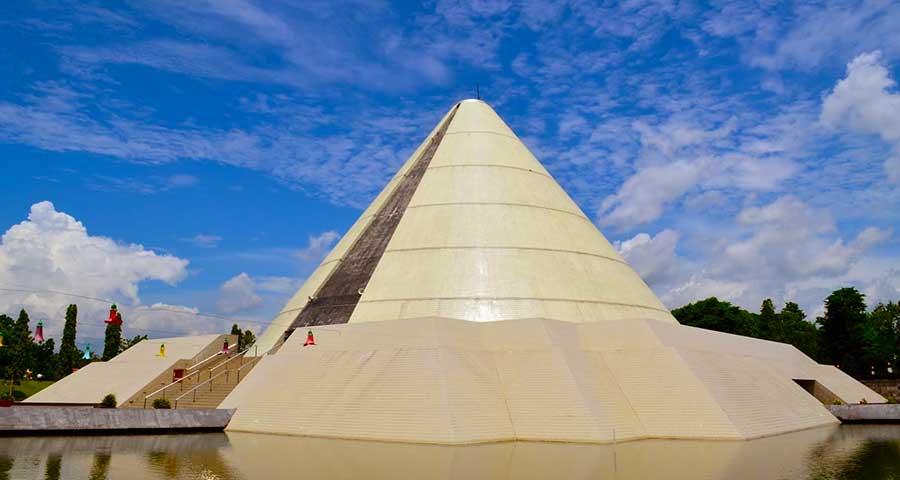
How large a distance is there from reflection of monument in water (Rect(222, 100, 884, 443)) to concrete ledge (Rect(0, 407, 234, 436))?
0.99 metres

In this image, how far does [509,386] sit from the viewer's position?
73.7 feet

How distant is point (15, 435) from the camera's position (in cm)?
2109

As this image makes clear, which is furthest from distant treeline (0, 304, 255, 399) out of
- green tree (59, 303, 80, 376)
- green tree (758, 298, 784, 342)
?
green tree (758, 298, 784, 342)

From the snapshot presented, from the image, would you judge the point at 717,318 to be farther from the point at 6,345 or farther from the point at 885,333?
the point at 6,345

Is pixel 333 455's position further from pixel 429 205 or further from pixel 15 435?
pixel 429 205

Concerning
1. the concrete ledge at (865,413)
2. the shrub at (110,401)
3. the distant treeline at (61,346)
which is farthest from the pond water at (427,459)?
the distant treeline at (61,346)

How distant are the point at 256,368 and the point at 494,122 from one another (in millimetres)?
20125

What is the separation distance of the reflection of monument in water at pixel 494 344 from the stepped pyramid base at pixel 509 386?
2.1 inches

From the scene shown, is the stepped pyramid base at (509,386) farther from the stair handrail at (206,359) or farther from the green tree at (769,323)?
the green tree at (769,323)

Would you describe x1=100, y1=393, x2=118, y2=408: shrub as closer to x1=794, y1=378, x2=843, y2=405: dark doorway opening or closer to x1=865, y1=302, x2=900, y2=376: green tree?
x1=794, y1=378, x2=843, y2=405: dark doorway opening

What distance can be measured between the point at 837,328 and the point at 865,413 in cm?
4439

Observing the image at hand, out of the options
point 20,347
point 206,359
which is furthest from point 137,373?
point 20,347

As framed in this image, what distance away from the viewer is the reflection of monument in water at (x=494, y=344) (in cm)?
2141

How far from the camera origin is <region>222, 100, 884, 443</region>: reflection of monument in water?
21.4 metres
